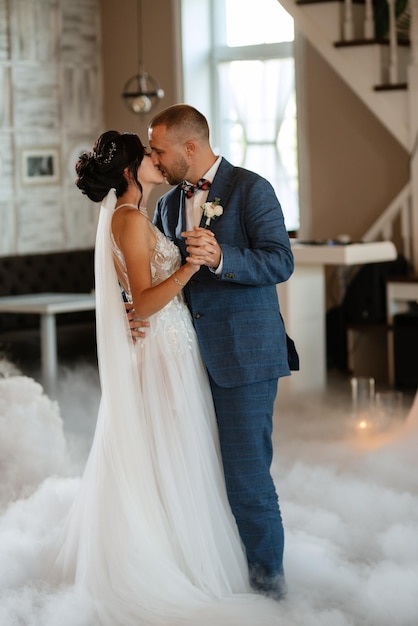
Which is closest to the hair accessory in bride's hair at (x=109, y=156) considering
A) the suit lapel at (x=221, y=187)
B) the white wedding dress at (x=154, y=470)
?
the white wedding dress at (x=154, y=470)

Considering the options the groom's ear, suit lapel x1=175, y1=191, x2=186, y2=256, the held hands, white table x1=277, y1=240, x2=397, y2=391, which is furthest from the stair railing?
the held hands

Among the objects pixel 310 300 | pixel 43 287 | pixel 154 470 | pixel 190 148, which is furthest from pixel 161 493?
pixel 43 287

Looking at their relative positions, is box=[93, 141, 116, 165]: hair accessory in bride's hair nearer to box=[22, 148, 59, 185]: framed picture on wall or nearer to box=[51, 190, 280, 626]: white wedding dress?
box=[51, 190, 280, 626]: white wedding dress

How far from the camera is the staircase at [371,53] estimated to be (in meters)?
6.95

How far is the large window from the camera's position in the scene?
29.5 ft

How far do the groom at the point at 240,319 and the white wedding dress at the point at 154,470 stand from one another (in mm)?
69

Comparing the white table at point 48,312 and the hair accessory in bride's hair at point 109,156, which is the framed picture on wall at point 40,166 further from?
the hair accessory in bride's hair at point 109,156

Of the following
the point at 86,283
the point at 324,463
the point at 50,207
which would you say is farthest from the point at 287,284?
the point at 50,207

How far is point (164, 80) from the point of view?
31.2 feet

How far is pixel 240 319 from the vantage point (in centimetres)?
324

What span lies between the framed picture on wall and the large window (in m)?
1.36

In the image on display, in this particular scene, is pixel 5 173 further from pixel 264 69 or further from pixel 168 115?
pixel 168 115

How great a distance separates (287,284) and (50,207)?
11.5ft

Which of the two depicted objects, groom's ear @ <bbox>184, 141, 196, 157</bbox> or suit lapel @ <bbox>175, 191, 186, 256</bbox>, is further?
suit lapel @ <bbox>175, 191, 186, 256</bbox>
